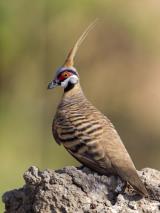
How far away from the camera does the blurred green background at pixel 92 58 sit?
1442 centimetres

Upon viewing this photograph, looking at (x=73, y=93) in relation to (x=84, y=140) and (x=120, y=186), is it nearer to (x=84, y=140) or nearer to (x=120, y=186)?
(x=84, y=140)

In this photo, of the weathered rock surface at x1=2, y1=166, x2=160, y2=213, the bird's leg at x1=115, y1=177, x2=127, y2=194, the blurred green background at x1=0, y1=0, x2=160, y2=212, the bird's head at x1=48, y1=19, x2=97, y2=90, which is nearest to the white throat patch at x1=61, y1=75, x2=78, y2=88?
the bird's head at x1=48, y1=19, x2=97, y2=90

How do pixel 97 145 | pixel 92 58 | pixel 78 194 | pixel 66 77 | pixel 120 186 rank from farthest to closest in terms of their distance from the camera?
pixel 92 58
pixel 66 77
pixel 97 145
pixel 120 186
pixel 78 194

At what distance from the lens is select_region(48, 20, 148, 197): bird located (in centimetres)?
604

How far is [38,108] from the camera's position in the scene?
557 inches

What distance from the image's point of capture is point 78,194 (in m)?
5.81

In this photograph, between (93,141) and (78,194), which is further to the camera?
(93,141)

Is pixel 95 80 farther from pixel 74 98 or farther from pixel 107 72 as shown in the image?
pixel 74 98

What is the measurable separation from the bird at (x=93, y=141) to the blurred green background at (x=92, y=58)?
7.47 meters

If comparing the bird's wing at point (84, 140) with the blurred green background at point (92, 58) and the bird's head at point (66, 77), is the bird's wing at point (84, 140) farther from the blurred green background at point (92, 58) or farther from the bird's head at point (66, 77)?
the blurred green background at point (92, 58)

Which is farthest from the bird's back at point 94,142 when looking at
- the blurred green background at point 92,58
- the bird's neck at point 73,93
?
the blurred green background at point 92,58

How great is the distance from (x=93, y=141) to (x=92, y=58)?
8.64m

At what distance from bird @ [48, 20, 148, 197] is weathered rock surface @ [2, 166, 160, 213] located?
70mm

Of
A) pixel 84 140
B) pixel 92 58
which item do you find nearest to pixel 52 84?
pixel 84 140
